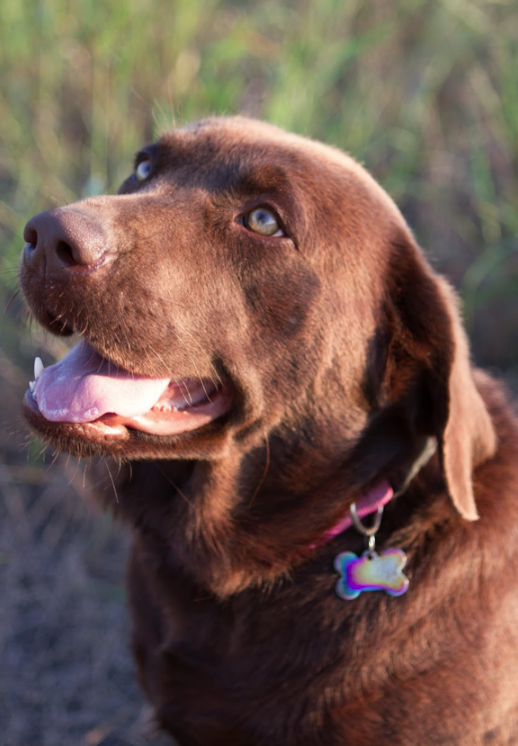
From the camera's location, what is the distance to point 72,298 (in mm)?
1832

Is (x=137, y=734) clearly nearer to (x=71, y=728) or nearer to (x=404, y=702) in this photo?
(x=71, y=728)

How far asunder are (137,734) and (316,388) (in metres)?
1.82

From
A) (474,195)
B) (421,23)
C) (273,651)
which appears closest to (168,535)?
(273,651)

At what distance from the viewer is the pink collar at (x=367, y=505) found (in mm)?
2227

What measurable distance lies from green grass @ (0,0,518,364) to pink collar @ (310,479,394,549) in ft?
7.34

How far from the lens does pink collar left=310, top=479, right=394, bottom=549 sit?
7.30 feet

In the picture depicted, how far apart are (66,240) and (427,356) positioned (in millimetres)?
1075

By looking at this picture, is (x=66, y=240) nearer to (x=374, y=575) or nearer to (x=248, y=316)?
(x=248, y=316)

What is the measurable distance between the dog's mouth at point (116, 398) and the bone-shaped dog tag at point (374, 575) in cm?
58

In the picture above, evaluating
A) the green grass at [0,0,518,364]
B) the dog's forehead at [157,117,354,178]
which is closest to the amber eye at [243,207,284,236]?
the dog's forehead at [157,117,354,178]

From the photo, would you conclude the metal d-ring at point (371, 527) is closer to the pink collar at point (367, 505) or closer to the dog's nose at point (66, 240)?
the pink collar at point (367, 505)

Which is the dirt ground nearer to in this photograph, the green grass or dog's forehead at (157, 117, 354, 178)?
the green grass

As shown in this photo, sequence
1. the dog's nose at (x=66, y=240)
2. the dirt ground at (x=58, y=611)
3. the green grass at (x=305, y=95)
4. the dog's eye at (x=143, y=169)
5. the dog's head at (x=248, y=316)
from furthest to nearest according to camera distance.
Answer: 1. the green grass at (x=305, y=95)
2. the dirt ground at (x=58, y=611)
3. the dog's eye at (x=143, y=169)
4. the dog's head at (x=248, y=316)
5. the dog's nose at (x=66, y=240)

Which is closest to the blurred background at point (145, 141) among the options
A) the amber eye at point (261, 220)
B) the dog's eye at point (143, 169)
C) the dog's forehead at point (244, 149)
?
the dog's eye at point (143, 169)
